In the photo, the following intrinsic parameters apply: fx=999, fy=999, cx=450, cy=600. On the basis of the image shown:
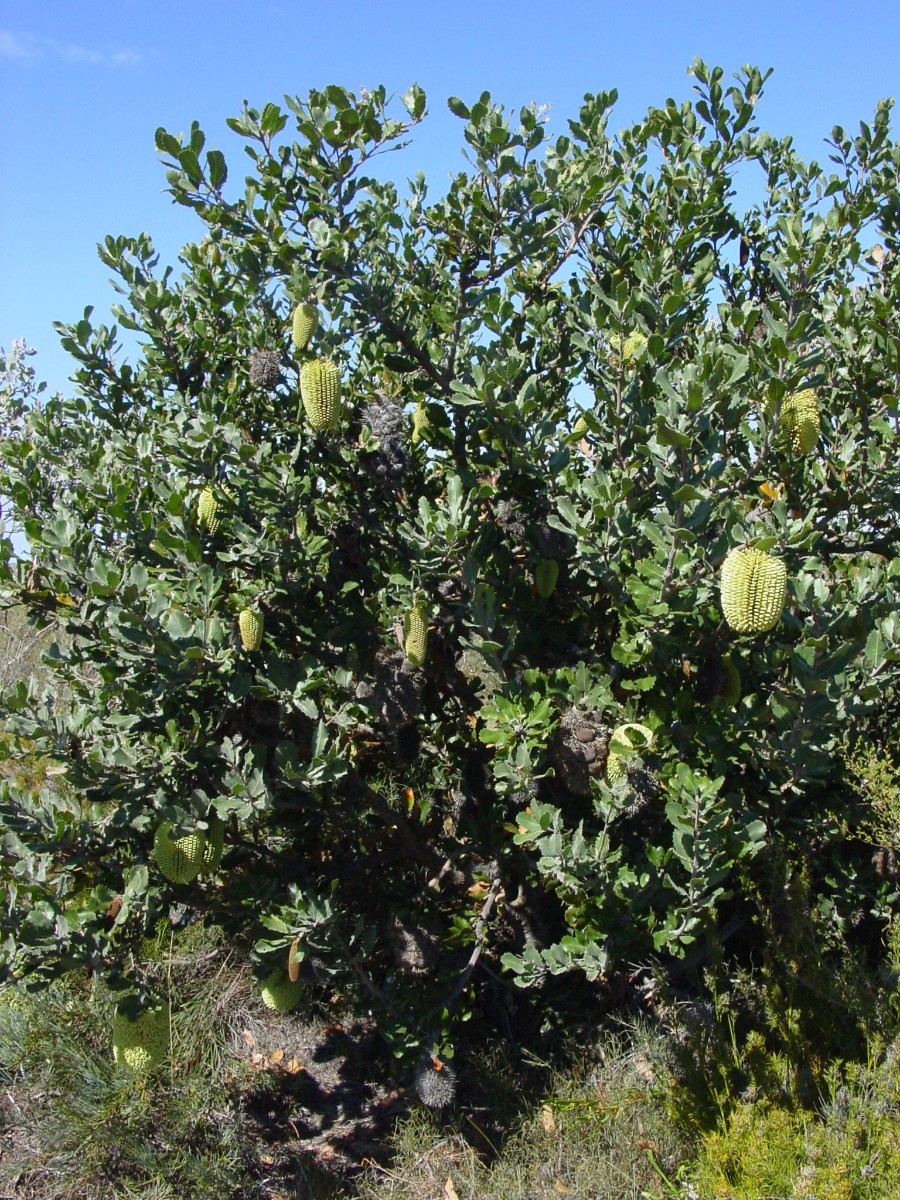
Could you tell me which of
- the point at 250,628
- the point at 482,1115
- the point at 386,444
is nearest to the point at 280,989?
the point at 482,1115

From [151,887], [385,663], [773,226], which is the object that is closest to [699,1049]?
[385,663]

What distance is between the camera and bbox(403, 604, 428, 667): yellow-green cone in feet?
8.46

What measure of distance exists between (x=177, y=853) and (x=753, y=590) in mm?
1498

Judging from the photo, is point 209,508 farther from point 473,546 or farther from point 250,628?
point 473,546

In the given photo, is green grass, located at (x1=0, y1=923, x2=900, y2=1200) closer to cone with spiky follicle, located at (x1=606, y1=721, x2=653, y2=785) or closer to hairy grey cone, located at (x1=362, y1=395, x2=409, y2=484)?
cone with spiky follicle, located at (x1=606, y1=721, x2=653, y2=785)

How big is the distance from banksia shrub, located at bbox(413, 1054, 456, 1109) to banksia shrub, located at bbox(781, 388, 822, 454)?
A: 6.54ft

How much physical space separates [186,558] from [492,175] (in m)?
1.31

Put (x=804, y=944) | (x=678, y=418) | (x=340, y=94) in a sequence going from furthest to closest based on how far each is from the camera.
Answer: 1. (x=804, y=944)
2. (x=340, y=94)
3. (x=678, y=418)

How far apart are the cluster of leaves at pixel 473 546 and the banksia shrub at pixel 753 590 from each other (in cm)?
18

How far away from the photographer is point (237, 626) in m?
2.66

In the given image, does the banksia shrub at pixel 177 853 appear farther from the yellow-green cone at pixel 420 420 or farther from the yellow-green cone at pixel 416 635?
the yellow-green cone at pixel 420 420

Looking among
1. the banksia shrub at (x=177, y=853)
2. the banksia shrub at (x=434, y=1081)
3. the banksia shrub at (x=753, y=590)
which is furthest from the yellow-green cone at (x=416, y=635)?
the banksia shrub at (x=434, y=1081)

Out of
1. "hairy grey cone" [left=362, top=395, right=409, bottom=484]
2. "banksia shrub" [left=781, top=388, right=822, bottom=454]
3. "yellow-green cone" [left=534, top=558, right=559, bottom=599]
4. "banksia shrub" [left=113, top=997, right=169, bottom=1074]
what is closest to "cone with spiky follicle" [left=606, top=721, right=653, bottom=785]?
"yellow-green cone" [left=534, top=558, right=559, bottom=599]

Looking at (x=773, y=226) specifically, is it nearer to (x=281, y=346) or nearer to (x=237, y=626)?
(x=281, y=346)
